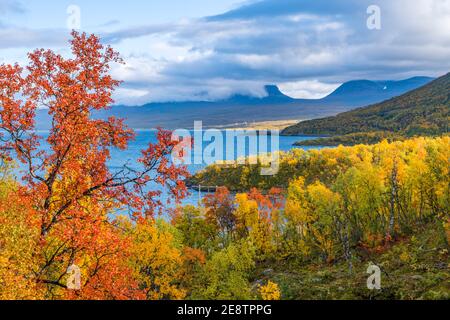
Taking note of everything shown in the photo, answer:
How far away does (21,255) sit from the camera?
16.1 metres

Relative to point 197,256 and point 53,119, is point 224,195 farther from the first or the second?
point 53,119

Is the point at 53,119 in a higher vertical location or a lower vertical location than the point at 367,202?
higher

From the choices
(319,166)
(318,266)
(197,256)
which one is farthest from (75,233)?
(319,166)

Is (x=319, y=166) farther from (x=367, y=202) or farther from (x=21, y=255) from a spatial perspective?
(x=21, y=255)

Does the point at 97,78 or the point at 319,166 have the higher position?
the point at 97,78

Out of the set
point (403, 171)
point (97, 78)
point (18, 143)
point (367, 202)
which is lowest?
point (367, 202)

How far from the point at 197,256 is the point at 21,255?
52.5 meters
